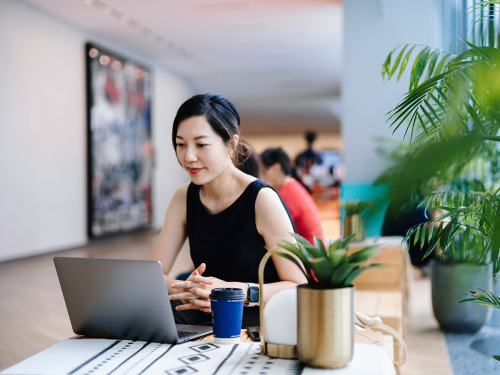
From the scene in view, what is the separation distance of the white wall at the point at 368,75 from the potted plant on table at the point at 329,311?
458 cm

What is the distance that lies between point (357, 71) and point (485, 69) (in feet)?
15.1

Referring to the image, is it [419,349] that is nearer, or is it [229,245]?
[229,245]

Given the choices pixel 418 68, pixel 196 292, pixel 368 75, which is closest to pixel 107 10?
pixel 368 75

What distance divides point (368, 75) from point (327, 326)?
491 centimetres

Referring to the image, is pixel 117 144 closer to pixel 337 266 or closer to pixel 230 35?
pixel 230 35

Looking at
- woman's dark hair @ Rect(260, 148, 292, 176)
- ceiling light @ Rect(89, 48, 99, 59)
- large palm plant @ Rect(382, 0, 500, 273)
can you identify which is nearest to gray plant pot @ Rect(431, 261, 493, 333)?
woman's dark hair @ Rect(260, 148, 292, 176)

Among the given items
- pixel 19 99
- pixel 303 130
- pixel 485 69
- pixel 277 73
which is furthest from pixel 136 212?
pixel 303 130

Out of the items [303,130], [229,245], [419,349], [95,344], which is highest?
[303,130]

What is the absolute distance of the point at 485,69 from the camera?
3.45 ft

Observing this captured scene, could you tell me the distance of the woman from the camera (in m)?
1.58

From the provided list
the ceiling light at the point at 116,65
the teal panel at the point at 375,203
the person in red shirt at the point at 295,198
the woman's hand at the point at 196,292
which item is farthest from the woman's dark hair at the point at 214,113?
the ceiling light at the point at 116,65

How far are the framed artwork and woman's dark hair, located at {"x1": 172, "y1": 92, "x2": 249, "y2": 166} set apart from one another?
246 inches

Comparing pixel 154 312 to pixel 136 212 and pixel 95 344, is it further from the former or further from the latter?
pixel 136 212

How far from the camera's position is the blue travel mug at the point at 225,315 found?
3.76ft
